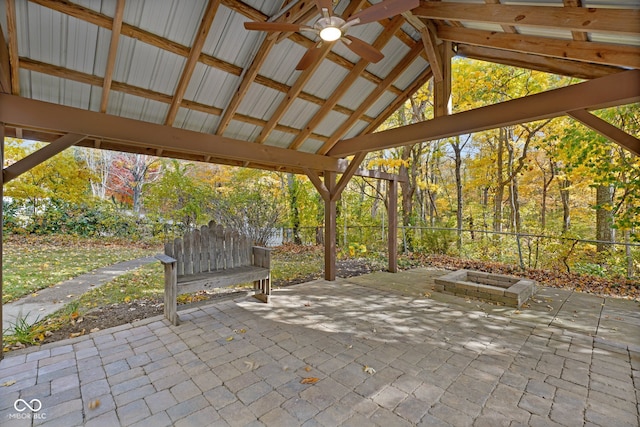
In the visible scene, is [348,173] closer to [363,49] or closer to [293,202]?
[363,49]

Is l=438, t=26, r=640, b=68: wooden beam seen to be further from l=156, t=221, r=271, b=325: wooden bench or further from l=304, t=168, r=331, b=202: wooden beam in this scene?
l=156, t=221, r=271, b=325: wooden bench

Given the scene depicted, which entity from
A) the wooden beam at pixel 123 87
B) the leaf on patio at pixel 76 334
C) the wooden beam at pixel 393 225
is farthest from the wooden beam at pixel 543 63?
the leaf on patio at pixel 76 334

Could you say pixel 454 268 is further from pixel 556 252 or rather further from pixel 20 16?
pixel 20 16

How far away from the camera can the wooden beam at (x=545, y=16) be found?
2137mm

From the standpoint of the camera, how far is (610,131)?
2.93 m

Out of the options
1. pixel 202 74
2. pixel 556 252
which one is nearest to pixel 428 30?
pixel 202 74

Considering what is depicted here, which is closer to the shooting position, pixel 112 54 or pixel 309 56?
pixel 309 56

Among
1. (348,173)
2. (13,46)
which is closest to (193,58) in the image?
(13,46)

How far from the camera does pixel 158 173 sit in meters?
14.0

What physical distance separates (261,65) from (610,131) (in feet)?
12.9

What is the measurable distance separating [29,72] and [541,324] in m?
6.45

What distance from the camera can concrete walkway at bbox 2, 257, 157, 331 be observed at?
148 inches

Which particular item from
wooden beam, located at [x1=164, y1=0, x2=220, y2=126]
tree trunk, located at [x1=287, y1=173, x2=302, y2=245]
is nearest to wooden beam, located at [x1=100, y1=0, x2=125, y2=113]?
wooden beam, located at [x1=164, y1=0, x2=220, y2=126]

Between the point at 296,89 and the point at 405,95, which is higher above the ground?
the point at 405,95
